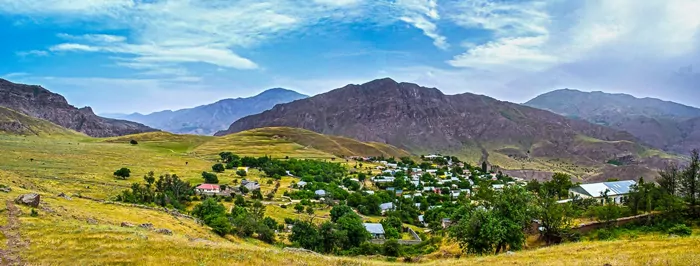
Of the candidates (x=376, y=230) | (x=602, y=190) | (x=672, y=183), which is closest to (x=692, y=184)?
(x=672, y=183)

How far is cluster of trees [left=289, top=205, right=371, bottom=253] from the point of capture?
5848 centimetres

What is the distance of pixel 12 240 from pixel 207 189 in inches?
2869

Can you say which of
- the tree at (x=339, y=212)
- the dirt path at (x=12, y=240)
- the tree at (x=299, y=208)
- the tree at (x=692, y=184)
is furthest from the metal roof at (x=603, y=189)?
the dirt path at (x=12, y=240)

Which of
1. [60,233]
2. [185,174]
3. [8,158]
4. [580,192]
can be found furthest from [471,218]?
[8,158]

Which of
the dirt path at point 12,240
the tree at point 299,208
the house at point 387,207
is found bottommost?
the house at point 387,207

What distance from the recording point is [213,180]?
371 feet

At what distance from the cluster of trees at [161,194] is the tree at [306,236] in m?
25.7

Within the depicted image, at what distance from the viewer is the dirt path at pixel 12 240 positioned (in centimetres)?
2448

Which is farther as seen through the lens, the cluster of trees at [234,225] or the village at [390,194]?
the village at [390,194]

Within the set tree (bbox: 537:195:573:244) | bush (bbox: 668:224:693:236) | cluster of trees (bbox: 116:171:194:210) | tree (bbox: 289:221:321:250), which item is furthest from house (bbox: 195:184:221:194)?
bush (bbox: 668:224:693:236)

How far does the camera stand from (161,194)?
79.3 m

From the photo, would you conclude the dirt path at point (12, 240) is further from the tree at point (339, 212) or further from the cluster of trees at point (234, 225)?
the tree at point (339, 212)

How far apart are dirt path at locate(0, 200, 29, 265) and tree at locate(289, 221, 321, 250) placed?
1244 inches

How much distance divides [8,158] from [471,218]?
11448cm
